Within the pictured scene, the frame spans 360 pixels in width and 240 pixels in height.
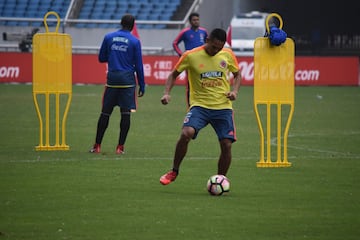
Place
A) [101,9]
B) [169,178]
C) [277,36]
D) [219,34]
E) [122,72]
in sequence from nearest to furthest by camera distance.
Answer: [219,34] < [169,178] < [277,36] < [122,72] < [101,9]

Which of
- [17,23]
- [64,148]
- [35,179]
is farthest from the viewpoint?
[17,23]

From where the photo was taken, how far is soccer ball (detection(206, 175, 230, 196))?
11438mm

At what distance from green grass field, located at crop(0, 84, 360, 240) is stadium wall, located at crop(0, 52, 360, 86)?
15136mm

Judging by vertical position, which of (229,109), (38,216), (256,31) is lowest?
(38,216)

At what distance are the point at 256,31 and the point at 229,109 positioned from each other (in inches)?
1413

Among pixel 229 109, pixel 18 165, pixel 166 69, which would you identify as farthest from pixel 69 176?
pixel 166 69

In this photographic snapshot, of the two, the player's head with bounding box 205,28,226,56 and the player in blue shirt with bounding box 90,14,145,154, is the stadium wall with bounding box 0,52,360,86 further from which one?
the player's head with bounding box 205,28,226,56

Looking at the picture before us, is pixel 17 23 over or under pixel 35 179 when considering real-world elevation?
over

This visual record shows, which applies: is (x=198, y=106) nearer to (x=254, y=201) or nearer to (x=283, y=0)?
(x=254, y=201)

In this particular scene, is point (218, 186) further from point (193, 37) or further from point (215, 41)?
point (193, 37)

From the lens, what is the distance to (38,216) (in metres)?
9.89

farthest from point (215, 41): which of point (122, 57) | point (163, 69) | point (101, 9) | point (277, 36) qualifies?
point (101, 9)

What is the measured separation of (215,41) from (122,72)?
429cm

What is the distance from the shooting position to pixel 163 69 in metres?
37.2
